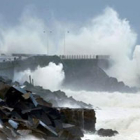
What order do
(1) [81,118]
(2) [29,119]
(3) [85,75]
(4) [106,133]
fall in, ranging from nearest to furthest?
(2) [29,119], (4) [106,133], (1) [81,118], (3) [85,75]

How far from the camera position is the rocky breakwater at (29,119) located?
13.9m

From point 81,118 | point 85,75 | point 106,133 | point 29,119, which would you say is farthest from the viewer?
point 85,75

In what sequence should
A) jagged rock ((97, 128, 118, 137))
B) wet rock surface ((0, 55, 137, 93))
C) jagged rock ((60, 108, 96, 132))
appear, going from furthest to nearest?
wet rock surface ((0, 55, 137, 93)) < jagged rock ((60, 108, 96, 132)) < jagged rock ((97, 128, 118, 137))

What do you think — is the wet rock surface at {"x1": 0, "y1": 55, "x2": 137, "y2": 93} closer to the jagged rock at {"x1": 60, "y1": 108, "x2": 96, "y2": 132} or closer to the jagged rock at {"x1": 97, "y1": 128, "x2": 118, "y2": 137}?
the jagged rock at {"x1": 60, "y1": 108, "x2": 96, "y2": 132}

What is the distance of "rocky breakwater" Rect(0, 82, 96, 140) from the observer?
13.9 metres

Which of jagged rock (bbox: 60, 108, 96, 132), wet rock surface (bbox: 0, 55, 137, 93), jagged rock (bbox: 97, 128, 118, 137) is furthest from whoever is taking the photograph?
wet rock surface (bbox: 0, 55, 137, 93)

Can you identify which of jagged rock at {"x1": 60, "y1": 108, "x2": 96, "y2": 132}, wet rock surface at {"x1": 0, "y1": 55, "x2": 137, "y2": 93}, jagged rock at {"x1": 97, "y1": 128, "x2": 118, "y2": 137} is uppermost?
wet rock surface at {"x1": 0, "y1": 55, "x2": 137, "y2": 93}

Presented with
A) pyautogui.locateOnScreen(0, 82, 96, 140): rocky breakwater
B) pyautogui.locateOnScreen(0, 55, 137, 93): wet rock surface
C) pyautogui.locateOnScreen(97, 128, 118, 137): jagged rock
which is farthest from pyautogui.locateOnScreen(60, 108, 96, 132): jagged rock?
pyautogui.locateOnScreen(0, 55, 137, 93): wet rock surface

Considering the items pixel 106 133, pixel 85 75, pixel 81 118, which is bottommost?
pixel 106 133

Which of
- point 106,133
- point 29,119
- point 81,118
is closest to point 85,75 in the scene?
point 81,118

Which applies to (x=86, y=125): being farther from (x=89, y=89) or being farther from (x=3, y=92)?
(x=89, y=89)

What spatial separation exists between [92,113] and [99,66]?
175 feet

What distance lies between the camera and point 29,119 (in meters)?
15.3

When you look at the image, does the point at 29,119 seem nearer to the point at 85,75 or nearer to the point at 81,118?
the point at 81,118
